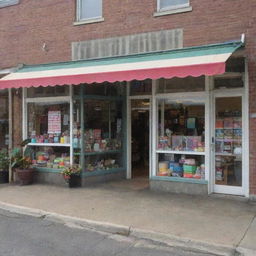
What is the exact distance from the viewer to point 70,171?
10.1 meters

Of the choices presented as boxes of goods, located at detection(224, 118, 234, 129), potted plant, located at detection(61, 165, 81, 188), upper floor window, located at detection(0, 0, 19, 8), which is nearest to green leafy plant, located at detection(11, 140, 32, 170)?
potted plant, located at detection(61, 165, 81, 188)

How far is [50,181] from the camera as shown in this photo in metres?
10.8

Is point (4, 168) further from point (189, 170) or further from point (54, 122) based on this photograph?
point (189, 170)

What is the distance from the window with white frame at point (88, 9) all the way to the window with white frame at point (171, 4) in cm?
186

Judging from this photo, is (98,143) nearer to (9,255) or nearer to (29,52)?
(29,52)

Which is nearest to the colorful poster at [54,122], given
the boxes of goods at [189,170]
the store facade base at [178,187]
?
the store facade base at [178,187]

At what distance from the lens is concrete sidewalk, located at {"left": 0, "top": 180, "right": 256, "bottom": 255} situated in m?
5.99

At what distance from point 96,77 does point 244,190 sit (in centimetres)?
412

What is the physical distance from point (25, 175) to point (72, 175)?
4.72 ft

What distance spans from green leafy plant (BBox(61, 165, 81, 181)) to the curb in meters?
2.04

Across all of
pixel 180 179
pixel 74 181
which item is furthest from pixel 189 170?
pixel 74 181

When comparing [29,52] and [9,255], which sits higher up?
[29,52]

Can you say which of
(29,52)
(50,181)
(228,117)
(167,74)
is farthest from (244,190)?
(29,52)

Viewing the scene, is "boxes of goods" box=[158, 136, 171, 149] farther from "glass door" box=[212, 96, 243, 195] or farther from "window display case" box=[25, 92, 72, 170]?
"window display case" box=[25, 92, 72, 170]
